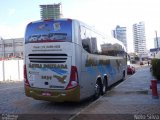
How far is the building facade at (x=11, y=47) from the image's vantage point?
7994 cm

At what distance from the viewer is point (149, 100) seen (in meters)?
13.9

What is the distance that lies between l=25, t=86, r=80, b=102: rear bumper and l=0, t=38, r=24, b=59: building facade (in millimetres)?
68064

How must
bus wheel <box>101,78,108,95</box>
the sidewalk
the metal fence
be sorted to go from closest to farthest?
1. the sidewalk
2. bus wheel <box>101,78,108,95</box>
3. the metal fence

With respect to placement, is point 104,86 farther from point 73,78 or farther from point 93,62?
point 73,78

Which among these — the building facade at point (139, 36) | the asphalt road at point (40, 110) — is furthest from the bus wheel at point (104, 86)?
the building facade at point (139, 36)

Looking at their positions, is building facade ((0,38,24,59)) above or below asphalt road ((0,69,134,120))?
above

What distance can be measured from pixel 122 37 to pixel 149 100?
427 feet

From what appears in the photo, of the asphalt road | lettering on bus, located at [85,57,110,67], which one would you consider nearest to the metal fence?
lettering on bus, located at [85,57,110,67]

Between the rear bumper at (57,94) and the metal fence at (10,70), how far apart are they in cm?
2772

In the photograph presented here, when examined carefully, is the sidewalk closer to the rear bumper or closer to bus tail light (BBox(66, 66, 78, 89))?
the rear bumper

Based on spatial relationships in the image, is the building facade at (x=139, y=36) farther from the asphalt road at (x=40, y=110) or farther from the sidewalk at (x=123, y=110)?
the asphalt road at (x=40, y=110)

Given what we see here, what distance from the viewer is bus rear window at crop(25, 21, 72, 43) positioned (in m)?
12.3

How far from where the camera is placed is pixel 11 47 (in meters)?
82.5

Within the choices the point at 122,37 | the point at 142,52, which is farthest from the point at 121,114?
the point at 142,52
